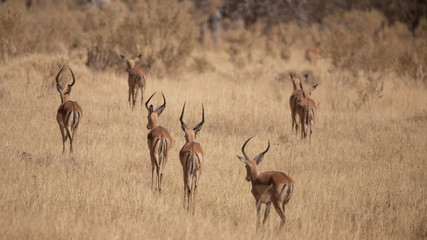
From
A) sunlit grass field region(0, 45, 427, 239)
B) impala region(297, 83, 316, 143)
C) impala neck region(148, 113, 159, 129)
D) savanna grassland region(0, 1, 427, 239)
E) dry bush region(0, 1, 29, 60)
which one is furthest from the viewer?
dry bush region(0, 1, 29, 60)

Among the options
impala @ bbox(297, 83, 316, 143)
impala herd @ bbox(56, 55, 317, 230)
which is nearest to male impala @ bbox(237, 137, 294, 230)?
impala herd @ bbox(56, 55, 317, 230)

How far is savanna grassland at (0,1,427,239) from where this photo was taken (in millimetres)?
5867

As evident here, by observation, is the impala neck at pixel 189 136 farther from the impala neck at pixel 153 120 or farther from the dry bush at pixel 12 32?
the dry bush at pixel 12 32

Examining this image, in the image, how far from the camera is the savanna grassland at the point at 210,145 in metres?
5.87

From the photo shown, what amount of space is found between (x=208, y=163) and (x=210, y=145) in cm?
111

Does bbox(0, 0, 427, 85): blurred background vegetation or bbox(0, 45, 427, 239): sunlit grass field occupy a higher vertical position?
bbox(0, 0, 427, 85): blurred background vegetation

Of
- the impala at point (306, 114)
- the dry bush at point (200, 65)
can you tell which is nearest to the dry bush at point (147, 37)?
the dry bush at point (200, 65)

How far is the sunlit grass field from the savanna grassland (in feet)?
0.11

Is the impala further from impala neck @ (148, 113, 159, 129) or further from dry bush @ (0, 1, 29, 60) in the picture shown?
dry bush @ (0, 1, 29, 60)

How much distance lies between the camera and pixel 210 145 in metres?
9.80

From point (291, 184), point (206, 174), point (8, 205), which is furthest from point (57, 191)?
point (291, 184)

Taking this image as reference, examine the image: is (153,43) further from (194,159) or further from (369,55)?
(194,159)

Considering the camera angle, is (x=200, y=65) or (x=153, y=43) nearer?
(x=153, y=43)

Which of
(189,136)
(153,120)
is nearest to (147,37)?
(153,120)
